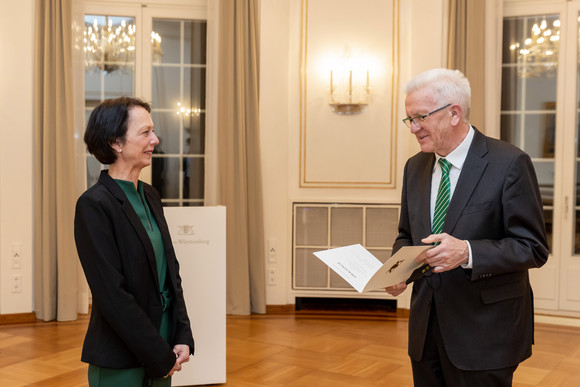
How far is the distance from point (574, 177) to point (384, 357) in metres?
2.98

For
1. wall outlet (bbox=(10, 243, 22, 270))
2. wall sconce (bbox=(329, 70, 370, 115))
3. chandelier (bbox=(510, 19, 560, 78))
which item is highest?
chandelier (bbox=(510, 19, 560, 78))

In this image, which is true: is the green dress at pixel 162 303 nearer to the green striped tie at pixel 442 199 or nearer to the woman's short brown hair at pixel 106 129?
the woman's short brown hair at pixel 106 129

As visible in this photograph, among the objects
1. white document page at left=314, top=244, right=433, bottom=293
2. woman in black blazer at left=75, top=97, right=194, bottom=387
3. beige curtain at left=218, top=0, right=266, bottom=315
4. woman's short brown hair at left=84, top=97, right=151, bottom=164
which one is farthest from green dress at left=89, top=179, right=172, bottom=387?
beige curtain at left=218, top=0, right=266, bottom=315

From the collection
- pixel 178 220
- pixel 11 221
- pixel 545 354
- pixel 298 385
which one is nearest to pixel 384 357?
pixel 298 385

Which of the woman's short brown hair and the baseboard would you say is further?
the baseboard

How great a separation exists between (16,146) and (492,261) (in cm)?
525

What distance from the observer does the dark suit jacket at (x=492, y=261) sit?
1946 mm

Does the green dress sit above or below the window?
below

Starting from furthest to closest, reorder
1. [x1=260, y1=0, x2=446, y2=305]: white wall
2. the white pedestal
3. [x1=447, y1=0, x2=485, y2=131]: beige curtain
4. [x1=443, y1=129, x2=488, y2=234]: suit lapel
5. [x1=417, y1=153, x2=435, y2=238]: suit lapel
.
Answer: [x1=260, y1=0, x2=446, y2=305]: white wall, [x1=447, y1=0, x2=485, y2=131]: beige curtain, the white pedestal, [x1=417, y1=153, x2=435, y2=238]: suit lapel, [x1=443, y1=129, x2=488, y2=234]: suit lapel

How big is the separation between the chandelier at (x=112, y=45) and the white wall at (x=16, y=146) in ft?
2.25

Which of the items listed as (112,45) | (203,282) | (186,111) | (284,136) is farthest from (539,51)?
(112,45)

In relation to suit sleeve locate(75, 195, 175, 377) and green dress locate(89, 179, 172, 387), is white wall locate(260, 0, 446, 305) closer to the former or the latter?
green dress locate(89, 179, 172, 387)

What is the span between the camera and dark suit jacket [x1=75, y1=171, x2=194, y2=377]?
74.4 inches

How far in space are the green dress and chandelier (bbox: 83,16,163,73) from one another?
472cm
